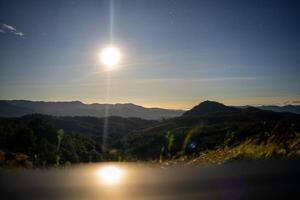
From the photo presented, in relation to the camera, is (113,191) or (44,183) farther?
(44,183)

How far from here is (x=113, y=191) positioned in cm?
12719

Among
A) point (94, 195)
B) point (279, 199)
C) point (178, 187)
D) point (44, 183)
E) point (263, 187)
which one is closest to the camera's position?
point (279, 199)

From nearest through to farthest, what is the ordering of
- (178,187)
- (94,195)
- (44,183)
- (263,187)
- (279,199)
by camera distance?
(279,199), (263,187), (94,195), (178,187), (44,183)

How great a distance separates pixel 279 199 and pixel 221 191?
27.7 metres

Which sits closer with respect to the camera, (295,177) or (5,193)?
(5,193)

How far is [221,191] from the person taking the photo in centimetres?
10994

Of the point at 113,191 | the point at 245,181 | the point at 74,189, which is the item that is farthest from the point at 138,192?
the point at 245,181

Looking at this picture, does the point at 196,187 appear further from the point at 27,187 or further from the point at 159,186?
the point at 27,187

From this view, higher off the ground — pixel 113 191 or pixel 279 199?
pixel 279 199

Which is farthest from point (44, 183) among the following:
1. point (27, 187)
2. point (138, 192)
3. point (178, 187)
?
→ point (178, 187)

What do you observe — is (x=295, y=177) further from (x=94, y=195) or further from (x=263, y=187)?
(x=94, y=195)

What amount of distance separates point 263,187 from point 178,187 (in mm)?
29366

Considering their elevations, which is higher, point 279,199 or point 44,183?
point 279,199

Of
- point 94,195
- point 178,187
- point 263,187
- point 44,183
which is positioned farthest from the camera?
point 44,183
